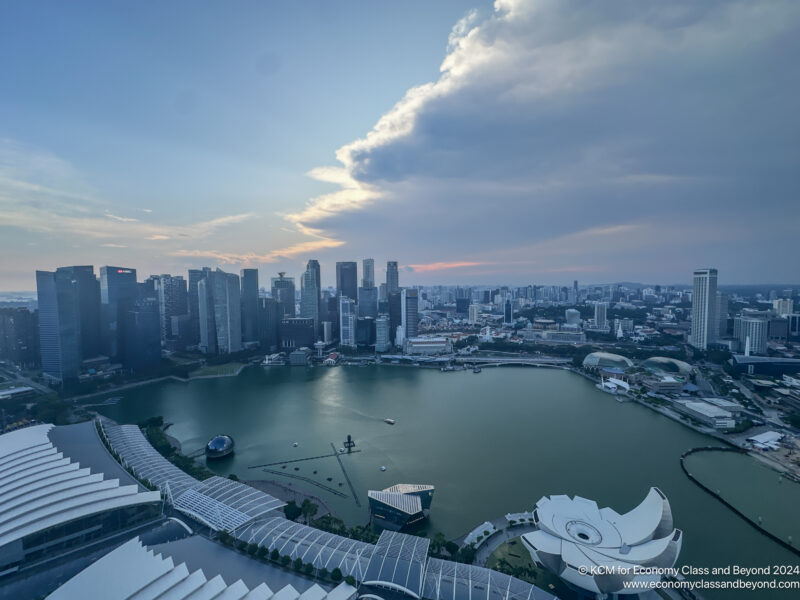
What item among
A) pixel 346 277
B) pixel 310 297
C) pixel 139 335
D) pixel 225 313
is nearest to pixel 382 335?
pixel 310 297

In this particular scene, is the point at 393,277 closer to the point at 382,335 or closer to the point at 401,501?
the point at 382,335

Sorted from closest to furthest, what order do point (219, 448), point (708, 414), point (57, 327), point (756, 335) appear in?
point (219, 448), point (708, 414), point (57, 327), point (756, 335)

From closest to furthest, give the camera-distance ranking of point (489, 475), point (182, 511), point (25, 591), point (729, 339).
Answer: point (25, 591)
point (182, 511)
point (489, 475)
point (729, 339)

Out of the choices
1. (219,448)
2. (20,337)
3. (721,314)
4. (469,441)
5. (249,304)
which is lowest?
(469,441)

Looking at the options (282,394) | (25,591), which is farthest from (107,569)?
(282,394)

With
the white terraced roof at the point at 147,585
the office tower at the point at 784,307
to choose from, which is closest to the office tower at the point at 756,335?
the office tower at the point at 784,307

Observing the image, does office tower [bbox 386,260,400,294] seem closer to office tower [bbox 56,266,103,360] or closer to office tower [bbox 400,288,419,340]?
office tower [bbox 400,288,419,340]

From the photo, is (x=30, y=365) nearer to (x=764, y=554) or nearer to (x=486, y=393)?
(x=486, y=393)

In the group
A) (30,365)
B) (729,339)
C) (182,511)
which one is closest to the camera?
(182,511)
